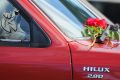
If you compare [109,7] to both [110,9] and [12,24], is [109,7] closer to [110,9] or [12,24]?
[110,9]

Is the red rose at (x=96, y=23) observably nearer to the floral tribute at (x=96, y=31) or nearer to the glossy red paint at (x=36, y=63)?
the floral tribute at (x=96, y=31)

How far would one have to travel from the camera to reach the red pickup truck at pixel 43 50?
12.6 feet

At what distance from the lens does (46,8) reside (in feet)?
13.6

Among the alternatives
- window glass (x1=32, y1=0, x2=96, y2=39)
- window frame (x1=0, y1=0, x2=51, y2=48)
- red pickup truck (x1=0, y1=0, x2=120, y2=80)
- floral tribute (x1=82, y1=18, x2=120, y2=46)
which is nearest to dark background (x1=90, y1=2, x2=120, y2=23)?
A: window glass (x1=32, y1=0, x2=96, y2=39)

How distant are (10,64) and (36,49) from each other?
242 millimetres

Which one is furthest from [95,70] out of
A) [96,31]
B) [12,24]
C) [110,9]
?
[110,9]

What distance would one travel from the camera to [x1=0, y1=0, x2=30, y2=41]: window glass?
4004mm

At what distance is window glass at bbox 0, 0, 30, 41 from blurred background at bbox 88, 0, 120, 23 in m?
7.41

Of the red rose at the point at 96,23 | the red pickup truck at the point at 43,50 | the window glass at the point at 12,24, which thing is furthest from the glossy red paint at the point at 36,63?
the red rose at the point at 96,23

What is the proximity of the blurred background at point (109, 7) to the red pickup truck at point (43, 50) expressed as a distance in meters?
7.42

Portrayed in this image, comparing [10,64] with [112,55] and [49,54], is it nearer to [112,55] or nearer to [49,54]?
[49,54]

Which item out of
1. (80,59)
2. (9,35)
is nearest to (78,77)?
(80,59)

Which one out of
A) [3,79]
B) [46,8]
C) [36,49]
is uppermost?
[46,8]

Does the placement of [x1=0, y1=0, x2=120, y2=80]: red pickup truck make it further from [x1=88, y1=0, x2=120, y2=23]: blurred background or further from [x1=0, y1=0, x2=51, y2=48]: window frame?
[x1=88, y1=0, x2=120, y2=23]: blurred background
